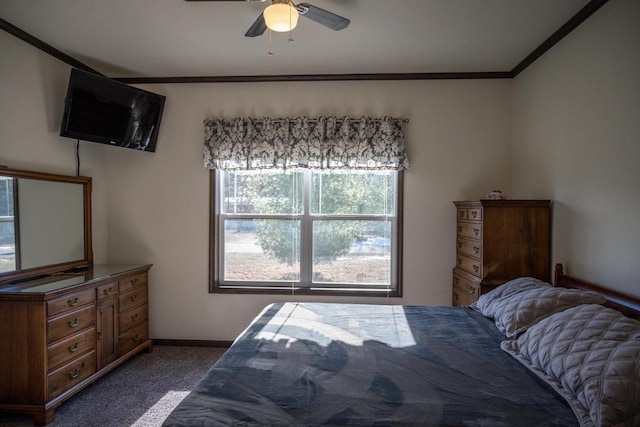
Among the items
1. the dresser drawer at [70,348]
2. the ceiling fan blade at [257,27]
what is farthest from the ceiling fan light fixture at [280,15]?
the dresser drawer at [70,348]

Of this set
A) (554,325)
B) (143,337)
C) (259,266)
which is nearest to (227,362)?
(554,325)

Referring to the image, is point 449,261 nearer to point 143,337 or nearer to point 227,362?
point 227,362

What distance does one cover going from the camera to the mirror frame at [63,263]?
2.65 meters

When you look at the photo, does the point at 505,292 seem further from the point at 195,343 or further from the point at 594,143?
the point at 195,343

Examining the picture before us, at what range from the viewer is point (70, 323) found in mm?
2605

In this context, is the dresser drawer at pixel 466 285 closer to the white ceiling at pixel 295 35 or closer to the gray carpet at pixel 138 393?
the white ceiling at pixel 295 35

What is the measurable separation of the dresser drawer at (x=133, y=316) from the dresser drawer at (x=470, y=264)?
306 cm

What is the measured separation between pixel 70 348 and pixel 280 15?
264 centimetres

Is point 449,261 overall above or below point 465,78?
below

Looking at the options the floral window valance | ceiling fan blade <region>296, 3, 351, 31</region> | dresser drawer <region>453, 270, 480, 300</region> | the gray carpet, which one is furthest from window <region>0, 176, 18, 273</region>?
dresser drawer <region>453, 270, 480, 300</region>

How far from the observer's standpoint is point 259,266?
3758 millimetres

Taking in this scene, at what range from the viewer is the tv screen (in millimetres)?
2932

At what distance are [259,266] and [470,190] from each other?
7.32 ft

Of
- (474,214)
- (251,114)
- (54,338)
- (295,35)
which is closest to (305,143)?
(251,114)
